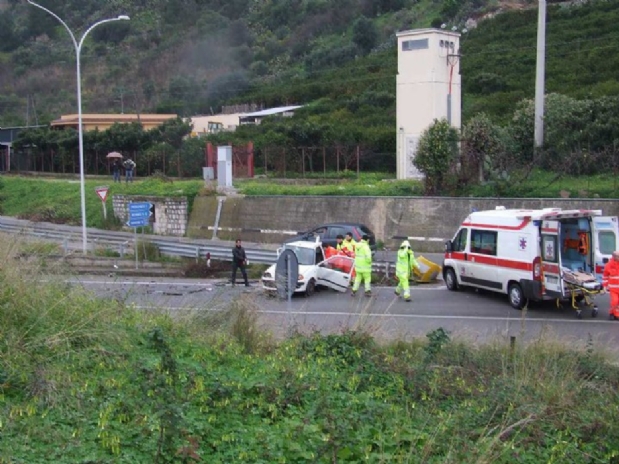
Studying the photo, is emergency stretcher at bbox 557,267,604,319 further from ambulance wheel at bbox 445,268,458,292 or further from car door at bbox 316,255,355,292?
car door at bbox 316,255,355,292

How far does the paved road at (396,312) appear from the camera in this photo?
12125 millimetres

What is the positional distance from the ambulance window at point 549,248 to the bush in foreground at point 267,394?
20.3ft

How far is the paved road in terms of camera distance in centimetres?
1212

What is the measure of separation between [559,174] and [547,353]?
18928mm

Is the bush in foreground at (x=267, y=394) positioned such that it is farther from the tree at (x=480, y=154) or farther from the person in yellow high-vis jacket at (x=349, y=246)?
the tree at (x=480, y=154)

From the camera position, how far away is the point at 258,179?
3816 centimetres

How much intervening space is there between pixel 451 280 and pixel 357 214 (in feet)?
29.7

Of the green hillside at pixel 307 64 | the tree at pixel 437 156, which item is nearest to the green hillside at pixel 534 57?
the green hillside at pixel 307 64

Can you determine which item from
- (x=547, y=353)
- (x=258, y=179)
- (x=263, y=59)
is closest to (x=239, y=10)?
(x=263, y=59)

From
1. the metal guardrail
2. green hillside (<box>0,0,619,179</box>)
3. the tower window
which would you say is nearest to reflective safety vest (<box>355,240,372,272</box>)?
the metal guardrail

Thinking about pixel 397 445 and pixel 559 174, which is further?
pixel 559 174

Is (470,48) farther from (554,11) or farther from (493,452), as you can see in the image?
(493,452)

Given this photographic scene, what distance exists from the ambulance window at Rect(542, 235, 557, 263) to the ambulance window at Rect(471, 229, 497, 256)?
160 centimetres

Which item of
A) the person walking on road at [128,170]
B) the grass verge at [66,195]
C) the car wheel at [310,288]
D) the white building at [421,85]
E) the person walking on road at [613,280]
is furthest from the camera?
the person walking on road at [128,170]
